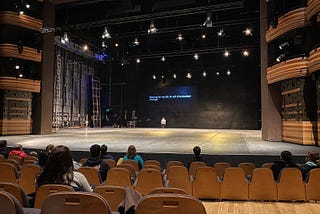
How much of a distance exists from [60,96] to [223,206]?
2125cm

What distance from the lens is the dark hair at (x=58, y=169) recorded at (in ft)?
9.02

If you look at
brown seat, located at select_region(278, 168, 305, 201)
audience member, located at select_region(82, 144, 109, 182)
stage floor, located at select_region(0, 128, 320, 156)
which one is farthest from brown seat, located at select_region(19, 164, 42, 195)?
stage floor, located at select_region(0, 128, 320, 156)

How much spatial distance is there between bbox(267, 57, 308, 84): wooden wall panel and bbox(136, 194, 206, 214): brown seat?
→ 10.8 meters

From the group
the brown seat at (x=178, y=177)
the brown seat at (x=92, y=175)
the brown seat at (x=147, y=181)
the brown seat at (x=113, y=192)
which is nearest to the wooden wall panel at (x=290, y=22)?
the brown seat at (x=178, y=177)

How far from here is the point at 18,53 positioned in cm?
1619

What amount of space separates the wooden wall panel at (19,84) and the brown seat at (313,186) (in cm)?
1543

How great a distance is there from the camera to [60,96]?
77.8 ft

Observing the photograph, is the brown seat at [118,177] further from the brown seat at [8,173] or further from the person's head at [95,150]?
the brown seat at [8,173]

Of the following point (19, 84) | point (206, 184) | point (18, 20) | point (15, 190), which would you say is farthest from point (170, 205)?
point (18, 20)

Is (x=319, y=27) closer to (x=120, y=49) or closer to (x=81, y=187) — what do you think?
(x=81, y=187)

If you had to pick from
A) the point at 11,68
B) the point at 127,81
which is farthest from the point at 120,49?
the point at 11,68

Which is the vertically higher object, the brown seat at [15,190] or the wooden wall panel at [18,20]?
the wooden wall panel at [18,20]

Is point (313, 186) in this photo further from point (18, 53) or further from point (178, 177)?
point (18, 53)

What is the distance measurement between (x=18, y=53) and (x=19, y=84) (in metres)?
1.78
